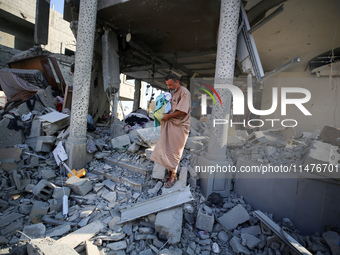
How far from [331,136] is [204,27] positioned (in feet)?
14.2

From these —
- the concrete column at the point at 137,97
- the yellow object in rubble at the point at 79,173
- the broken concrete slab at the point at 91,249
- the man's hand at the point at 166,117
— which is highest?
the concrete column at the point at 137,97

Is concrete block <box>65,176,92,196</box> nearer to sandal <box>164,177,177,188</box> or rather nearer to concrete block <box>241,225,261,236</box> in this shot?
sandal <box>164,177,177,188</box>

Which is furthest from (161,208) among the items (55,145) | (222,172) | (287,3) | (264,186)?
(287,3)

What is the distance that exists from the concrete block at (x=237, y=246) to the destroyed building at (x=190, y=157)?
18 mm

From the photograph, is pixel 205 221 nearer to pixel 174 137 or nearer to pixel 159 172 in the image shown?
pixel 159 172

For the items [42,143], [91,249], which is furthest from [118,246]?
[42,143]

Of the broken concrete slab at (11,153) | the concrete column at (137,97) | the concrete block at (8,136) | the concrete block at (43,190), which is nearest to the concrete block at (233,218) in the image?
the concrete block at (43,190)

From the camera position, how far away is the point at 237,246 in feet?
8.20

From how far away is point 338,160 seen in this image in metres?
2.81

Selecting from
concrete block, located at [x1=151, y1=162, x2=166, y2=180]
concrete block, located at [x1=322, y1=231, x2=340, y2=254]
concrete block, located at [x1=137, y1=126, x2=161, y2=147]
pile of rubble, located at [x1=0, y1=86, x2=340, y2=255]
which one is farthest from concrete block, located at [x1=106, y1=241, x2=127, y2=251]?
concrete block, located at [x1=322, y1=231, x2=340, y2=254]

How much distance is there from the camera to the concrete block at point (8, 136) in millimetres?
4469

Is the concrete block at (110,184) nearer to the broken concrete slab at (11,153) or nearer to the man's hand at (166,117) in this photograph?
the man's hand at (166,117)

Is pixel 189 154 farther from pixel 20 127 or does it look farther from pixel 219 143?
pixel 20 127

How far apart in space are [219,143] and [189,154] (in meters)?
0.89
